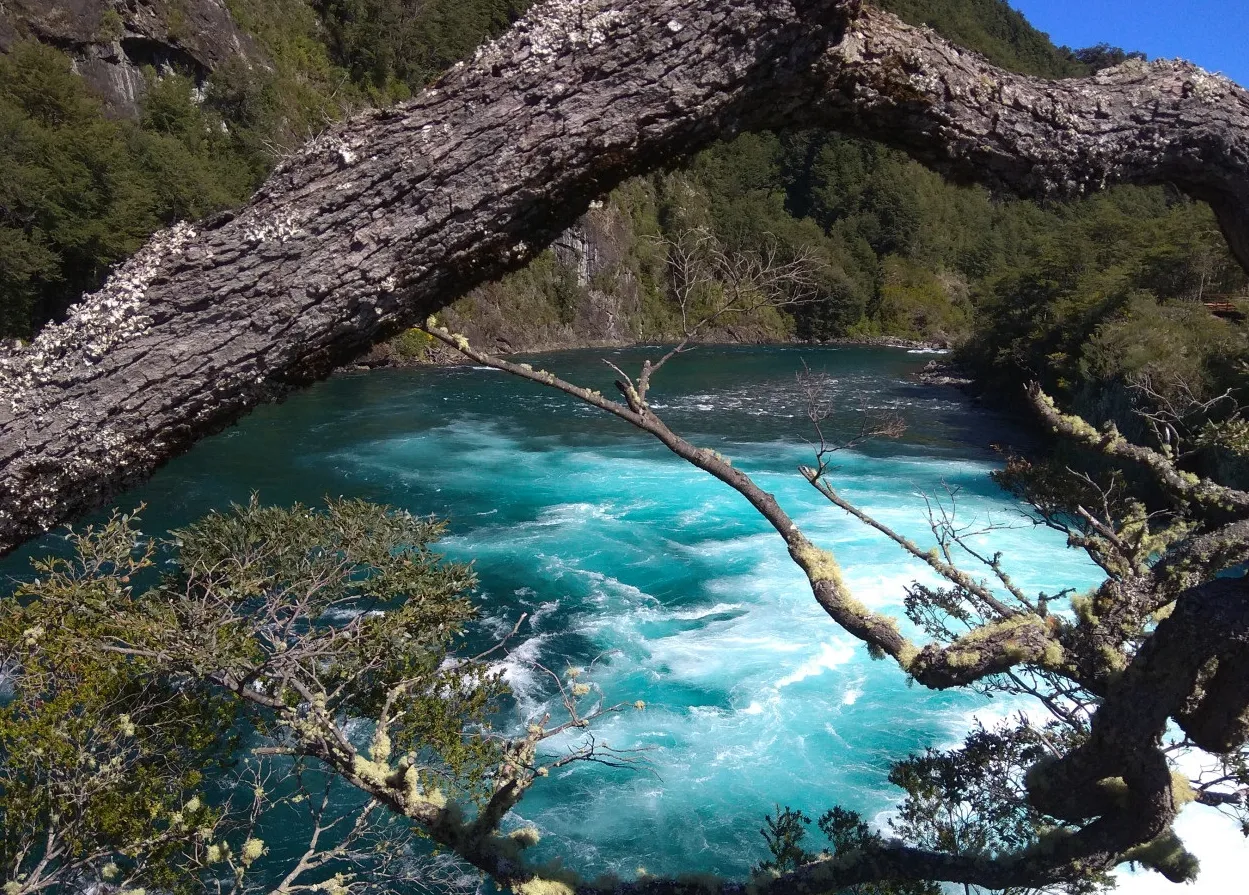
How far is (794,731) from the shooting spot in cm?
862

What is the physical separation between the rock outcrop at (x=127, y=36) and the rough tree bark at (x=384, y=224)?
3381 cm

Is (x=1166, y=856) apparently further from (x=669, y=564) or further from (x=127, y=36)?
(x=127, y=36)

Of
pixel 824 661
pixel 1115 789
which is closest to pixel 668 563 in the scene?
pixel 824 661

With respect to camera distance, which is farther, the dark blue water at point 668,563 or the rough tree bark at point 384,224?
the dark blue water at point 668,563

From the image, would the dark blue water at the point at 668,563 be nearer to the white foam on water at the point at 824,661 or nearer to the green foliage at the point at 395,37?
the white foam on water at the point at 824,661

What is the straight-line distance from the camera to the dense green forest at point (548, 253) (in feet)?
67.9

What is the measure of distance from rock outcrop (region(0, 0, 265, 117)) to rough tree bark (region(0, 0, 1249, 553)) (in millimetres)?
33809

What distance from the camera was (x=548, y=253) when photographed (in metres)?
4.77

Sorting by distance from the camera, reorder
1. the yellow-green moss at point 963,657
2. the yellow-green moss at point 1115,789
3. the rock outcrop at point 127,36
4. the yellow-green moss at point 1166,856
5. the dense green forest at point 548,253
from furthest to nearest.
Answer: the rock outcrop at point 127,36, the dense green forest at point 548,253, the yellow-green moss at point 1166,856, the yellow-green moss at point 1115,789, the yellow-green moss at point 963,657

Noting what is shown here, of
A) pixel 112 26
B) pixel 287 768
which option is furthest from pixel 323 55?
pixel 287 768

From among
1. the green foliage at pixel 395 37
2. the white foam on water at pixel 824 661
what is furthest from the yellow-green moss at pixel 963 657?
the green foliage at pixel 395 37

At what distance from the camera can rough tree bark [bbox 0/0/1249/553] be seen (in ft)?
3.42

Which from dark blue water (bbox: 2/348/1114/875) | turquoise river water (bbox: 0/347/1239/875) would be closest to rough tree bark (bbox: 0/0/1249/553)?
dark blue water (bbox: 2/348/1114/875)

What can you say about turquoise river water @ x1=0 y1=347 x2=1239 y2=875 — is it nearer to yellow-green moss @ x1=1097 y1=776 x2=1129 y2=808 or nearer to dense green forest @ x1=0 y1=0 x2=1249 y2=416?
dense green forest @ x1=0 y1=0 x2=1249 y2=416
